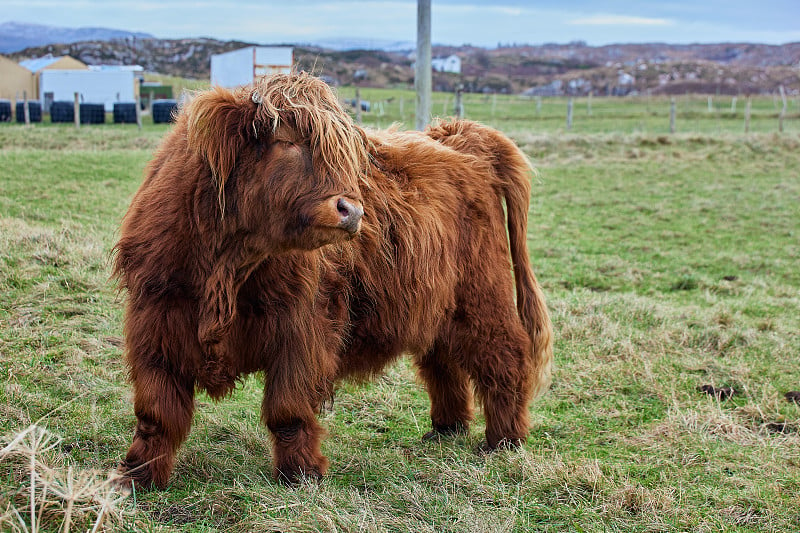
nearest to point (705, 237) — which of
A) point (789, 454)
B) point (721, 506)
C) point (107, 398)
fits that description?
point (789, 454)

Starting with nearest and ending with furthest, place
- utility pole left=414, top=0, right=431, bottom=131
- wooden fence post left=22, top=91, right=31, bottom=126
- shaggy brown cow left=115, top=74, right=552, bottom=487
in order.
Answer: shaggy brown cow left=115, top=74, right=552, bottom=487 → utility pole left=414, top=0, right=431, bottom=131 → wooden fence post left=22, top=91, right=31, bottom=126

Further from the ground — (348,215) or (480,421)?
(348,215)

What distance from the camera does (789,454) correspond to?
410 cm

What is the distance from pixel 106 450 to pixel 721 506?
9.35ft

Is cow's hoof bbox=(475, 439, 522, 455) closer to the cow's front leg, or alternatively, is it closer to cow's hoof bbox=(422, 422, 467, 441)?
cow's hoof bbox=(422, 422, 467, 441)

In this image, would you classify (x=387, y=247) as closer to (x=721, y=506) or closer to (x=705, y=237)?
(x=721, y=506)

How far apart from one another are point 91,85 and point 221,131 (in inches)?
1722

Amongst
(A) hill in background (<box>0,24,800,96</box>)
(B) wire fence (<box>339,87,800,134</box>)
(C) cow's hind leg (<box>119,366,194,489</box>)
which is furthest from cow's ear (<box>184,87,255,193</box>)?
(A) hill in background (<box>0,24,800,96</box>)

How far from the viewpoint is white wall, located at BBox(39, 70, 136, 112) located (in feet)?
137

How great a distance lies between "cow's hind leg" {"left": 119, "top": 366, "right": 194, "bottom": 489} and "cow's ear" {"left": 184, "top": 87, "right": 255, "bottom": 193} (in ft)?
2.76

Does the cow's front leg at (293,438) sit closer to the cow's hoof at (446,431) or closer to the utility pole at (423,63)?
the cow's hoof at (446,431)

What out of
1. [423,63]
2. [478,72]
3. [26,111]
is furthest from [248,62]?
[478,72]

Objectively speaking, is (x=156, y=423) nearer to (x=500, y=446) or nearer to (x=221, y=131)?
(x=221, y=131)

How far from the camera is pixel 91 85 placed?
42.3 meters
